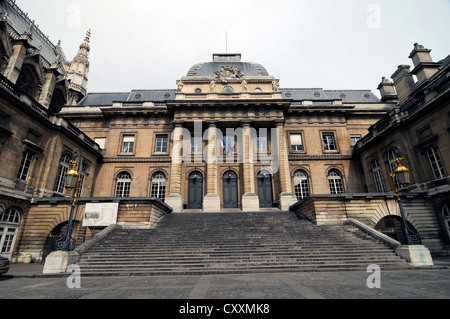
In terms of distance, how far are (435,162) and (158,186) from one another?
2231 centimetres

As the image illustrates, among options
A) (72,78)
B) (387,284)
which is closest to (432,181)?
(387,284)

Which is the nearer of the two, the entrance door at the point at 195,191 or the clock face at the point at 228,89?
the entrance door at the point at 195,191

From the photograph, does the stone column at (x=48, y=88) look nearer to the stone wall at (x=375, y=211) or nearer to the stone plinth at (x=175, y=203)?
the stone plinth at (x=175, y=203)

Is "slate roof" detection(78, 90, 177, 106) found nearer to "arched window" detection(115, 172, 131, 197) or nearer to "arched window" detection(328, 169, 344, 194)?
"arched window" detection(115, 172, 131, 197)

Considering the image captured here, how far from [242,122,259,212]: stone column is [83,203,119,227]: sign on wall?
1031 centimetres

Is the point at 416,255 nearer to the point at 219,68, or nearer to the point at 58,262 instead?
the point at 58,262

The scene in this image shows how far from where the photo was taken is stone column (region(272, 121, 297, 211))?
19.4 meters

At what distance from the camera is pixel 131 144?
23750mm

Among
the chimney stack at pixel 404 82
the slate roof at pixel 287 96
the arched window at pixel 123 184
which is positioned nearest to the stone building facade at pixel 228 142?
the arched window at pixel 123 184

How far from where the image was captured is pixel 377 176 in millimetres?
20094

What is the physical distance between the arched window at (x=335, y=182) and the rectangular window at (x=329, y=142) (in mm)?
2472

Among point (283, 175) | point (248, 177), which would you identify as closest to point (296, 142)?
point (283, 175)

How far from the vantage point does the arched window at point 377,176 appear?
63.6 ft
